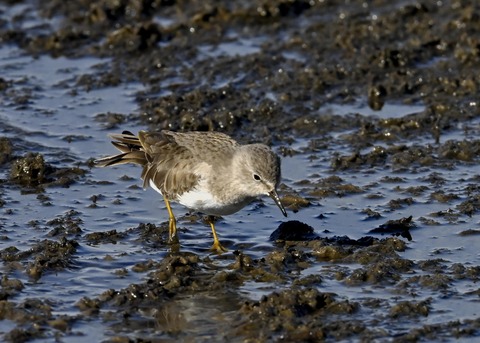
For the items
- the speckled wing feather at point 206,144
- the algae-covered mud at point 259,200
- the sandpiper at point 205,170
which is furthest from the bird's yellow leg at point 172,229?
the speckled wing feather at point 206,144

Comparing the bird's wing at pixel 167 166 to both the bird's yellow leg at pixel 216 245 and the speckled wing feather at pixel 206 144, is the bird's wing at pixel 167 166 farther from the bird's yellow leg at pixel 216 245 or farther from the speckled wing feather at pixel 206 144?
the bird's yellow leg at pixel 216 245

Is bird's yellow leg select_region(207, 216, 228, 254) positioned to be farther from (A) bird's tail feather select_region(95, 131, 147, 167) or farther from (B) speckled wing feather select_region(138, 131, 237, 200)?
(A) bird's tail feather select_region(95, 131, 147, 167)

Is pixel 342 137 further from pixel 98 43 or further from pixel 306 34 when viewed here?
pixel 98 43

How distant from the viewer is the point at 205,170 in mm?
9703

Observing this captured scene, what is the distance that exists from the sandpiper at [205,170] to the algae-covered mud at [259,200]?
1.49ft

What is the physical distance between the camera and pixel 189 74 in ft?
45.1

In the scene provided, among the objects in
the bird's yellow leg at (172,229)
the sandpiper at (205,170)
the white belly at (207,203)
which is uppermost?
the sandpiper at (205,170)

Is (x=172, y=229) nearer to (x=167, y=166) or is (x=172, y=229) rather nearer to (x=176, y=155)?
(x=167, y=166)

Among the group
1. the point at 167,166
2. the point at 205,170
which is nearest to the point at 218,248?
the point at 205,170

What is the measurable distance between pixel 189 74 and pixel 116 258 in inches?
185

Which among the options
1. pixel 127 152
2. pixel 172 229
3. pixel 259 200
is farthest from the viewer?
pixel 259 200

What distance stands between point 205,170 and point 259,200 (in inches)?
55.7

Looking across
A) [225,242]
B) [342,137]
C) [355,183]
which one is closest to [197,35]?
[342,137]

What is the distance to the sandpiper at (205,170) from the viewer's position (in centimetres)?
948
